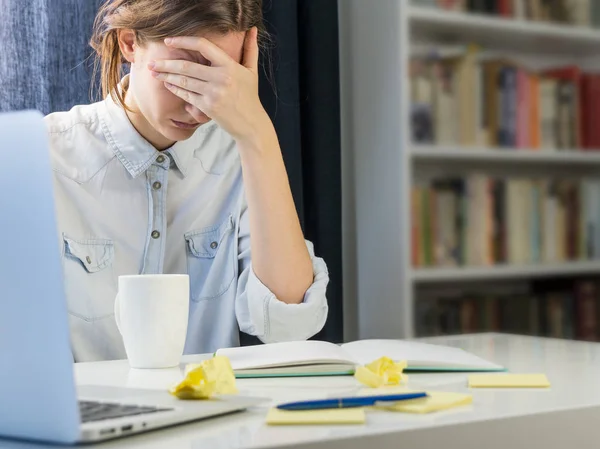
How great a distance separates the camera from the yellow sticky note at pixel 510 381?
662 millimetres

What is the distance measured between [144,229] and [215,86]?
0.88ft

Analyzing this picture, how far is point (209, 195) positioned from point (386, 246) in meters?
0.81

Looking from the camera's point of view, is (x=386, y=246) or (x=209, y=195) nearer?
(x=209, y=195)

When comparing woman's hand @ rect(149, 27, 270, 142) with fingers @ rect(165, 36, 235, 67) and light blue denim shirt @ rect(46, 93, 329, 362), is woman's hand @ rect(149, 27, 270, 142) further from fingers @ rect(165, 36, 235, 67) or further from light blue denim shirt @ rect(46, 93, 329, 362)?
light blue denim shirt @ rect(46, 93, 329, 362)

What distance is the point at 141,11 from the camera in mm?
1273

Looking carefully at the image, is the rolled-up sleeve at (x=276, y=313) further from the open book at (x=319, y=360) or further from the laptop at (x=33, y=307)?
the laptop at (x=33, y=307)

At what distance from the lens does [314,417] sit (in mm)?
514

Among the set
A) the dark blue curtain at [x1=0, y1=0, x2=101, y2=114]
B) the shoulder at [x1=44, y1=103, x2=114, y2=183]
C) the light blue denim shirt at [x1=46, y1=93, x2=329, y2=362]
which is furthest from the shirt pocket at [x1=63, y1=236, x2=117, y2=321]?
the dark blue curtain at [x1=0, y1=0, x2=101, y2=114]

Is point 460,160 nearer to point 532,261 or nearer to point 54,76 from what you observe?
point 532,261

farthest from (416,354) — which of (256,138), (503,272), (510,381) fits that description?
(503,272)

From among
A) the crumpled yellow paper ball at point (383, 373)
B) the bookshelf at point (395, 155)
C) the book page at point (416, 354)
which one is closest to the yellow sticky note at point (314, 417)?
the crumpled yellow paper ball at point (383, 373)

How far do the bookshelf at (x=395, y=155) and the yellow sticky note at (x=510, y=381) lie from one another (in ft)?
4.44

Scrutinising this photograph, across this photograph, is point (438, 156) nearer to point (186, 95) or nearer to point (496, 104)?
point (496, 104)

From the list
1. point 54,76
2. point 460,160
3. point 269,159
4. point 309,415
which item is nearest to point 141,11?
point 269,159
